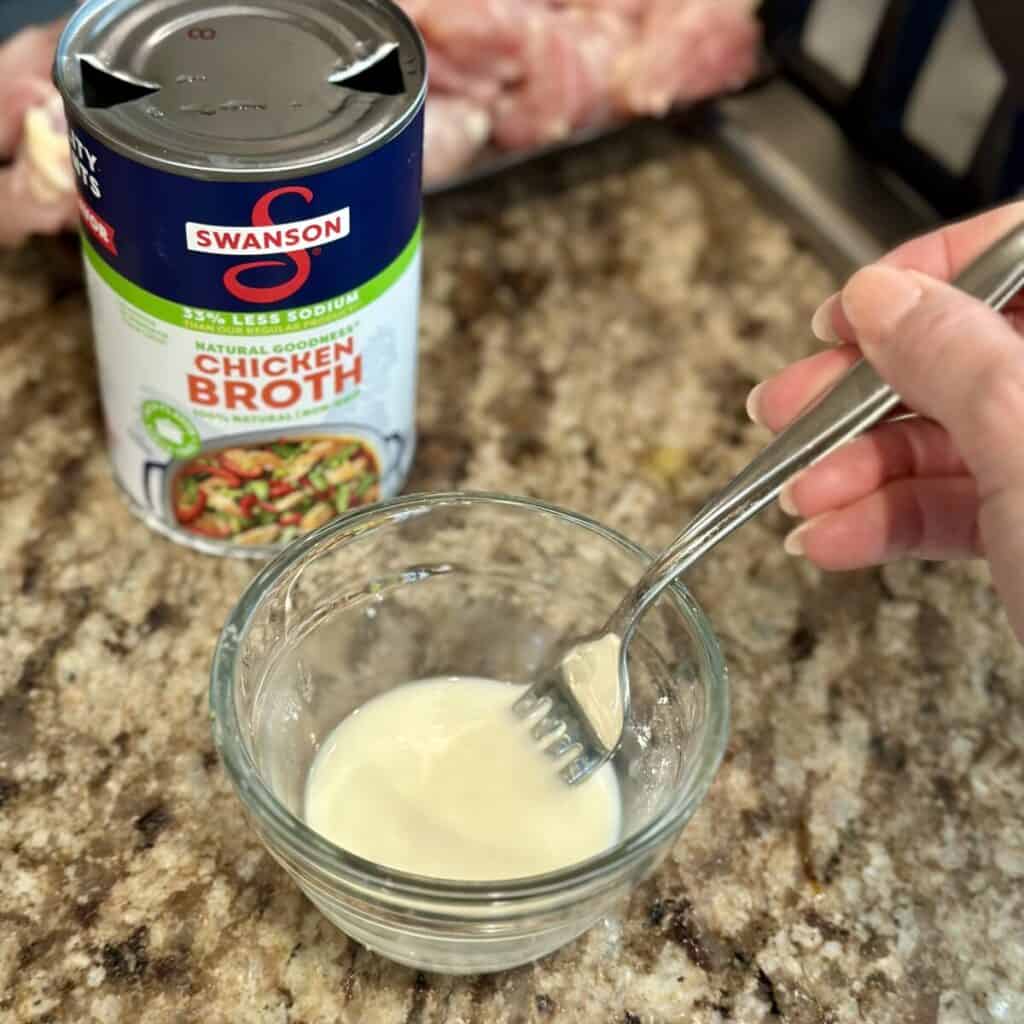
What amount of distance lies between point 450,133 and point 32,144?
259mm

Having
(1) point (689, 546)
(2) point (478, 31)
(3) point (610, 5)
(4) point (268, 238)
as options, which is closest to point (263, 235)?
(4) point (268, 238)

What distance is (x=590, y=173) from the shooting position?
1069 mm

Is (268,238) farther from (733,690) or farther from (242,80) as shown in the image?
(733,690)

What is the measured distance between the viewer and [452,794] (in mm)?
670

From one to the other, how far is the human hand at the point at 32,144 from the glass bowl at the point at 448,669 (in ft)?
1.07

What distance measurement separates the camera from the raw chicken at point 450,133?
91 centimetres

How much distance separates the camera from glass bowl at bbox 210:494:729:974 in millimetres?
558

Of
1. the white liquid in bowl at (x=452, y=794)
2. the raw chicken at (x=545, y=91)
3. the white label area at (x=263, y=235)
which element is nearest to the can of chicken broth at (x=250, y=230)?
the white label area at (x=263, y=235)

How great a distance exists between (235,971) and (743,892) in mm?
250

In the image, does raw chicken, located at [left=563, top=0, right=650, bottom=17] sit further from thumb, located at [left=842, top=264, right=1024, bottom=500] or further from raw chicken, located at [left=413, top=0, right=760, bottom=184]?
thumb, located at [left=842, top=264, right=1024, bottom=500]

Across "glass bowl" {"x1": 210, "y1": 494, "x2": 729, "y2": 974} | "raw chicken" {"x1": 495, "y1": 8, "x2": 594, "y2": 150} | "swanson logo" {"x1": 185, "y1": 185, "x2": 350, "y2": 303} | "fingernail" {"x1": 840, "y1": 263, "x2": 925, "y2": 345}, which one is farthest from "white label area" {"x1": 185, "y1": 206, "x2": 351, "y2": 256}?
"raw chicken" {"x1": 495, "y1": 8, "x2": 594, "y2": 150}

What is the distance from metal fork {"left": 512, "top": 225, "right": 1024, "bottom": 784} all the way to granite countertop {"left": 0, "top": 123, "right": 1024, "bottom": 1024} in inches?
3.3

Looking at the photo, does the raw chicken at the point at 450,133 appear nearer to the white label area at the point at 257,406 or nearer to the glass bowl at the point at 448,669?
the white label area at the point at 257,406

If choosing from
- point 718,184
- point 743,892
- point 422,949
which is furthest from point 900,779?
point 718,184
